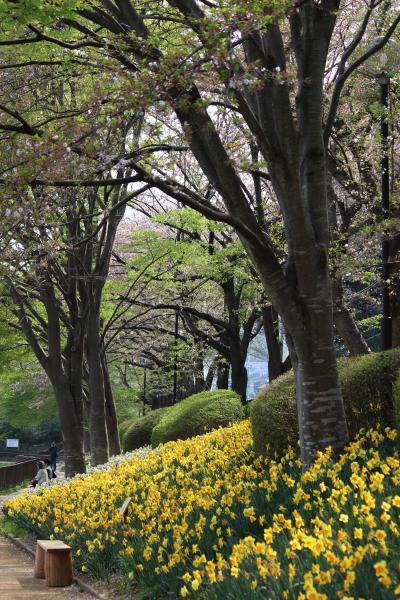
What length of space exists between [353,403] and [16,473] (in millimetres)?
25175

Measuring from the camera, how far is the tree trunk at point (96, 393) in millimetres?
18531

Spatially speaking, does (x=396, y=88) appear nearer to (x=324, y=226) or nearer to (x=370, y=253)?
(x=370, y=253)

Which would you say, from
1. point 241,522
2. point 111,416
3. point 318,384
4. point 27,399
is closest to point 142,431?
point 111,416

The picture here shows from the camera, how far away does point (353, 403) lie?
919 cm

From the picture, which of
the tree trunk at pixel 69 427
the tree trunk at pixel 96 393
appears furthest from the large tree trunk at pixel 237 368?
the tree trunk at pixel 69 427

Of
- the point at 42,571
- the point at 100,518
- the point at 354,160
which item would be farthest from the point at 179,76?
the point at 354,160

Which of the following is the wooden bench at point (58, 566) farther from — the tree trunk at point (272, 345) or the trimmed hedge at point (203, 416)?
the tree trunk at point (272, 345)

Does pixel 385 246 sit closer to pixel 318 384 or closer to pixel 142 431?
pixel 318 384

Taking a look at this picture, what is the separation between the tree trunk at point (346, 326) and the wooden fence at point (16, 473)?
2052 centimetres

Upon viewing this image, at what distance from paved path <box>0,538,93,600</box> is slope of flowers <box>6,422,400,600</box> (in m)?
0.44

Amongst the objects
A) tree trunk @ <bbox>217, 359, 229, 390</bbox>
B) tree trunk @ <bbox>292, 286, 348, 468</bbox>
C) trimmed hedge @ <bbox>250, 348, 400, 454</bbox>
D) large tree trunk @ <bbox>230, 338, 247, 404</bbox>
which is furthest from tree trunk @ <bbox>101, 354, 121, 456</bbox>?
tree trunk @ <bbox>292, 286, 348, 468</bbox>

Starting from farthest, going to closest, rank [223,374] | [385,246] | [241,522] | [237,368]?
1. [223,374]
2. [237,368]
3. [385,246]
4. [241,522]

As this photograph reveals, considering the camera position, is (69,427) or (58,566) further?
(69,427)

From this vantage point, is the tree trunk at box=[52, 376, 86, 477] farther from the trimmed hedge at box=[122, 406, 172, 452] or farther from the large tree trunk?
the large tree trunk
